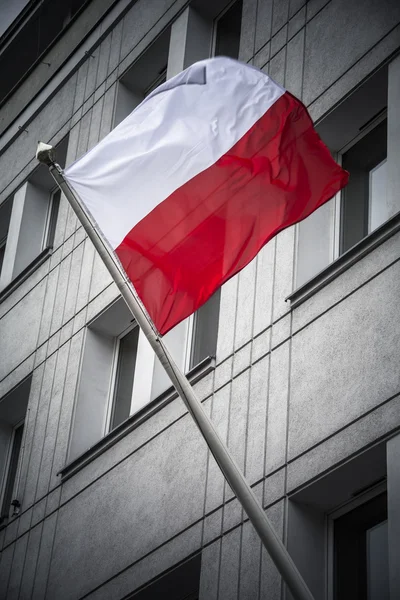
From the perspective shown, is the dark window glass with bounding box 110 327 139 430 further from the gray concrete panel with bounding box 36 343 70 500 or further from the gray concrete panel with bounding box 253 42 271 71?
the gray concrete panel with bounding box 253 42 271 71

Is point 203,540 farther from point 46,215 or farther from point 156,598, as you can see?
point 46,215

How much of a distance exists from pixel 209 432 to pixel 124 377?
8.25 m

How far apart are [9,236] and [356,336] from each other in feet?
36.1

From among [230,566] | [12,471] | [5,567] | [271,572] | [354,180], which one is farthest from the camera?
[12,471]

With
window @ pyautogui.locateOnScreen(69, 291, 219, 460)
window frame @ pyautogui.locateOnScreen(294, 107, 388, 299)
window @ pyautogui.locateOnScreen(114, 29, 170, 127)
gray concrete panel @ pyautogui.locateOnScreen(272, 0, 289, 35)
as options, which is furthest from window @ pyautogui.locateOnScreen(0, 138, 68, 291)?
window frame @ pyautogui.locateOnScreen(294, 107, 388, 299)

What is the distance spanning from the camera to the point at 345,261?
12.7m

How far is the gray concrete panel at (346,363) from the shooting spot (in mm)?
11578

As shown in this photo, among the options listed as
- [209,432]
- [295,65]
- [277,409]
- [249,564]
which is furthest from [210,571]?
[295,65]

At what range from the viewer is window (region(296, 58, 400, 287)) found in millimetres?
13703

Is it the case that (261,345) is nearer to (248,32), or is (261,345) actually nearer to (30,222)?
(248,32)

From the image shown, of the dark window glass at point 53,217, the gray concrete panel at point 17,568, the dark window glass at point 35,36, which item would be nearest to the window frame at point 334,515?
the gray concrete panel at point 17,568

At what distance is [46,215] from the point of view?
22094 mm

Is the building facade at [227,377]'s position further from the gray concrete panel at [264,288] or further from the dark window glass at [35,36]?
the dark window glass at [35,36]

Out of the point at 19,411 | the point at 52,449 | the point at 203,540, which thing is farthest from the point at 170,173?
the point at 19,411
